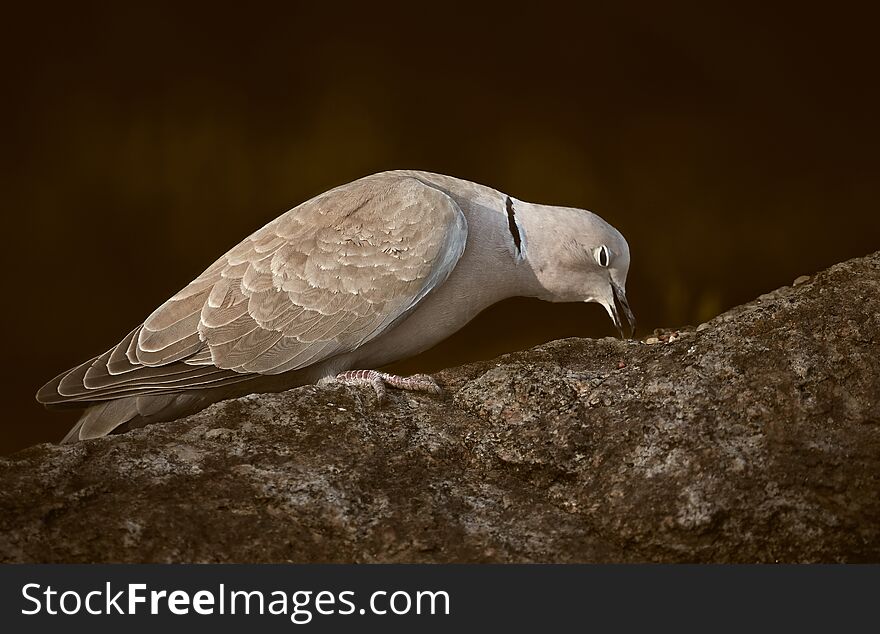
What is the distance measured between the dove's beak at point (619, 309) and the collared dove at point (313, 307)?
1.47 feet

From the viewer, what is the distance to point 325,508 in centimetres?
244

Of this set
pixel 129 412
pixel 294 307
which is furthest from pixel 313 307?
pixel 129 412

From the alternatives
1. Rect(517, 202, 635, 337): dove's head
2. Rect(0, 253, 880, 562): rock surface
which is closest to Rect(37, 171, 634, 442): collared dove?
Rect(517, 202, 635, 337): dove's head

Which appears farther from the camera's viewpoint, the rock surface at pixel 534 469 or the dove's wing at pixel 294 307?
the dove's wing at pixel 294 307

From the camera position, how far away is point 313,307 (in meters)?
3.22

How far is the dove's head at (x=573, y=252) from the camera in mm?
3510

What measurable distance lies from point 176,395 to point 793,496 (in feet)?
6.46

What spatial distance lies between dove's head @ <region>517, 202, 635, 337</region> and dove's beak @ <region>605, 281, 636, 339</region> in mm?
29

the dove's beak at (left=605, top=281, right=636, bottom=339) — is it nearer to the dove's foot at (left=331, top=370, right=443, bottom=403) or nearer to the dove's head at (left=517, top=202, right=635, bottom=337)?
the dove's head at (left=517, top=202, right=635, bottom=337)

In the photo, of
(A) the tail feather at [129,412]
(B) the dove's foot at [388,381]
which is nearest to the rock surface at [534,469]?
(B) the dove's foot at [388,381]

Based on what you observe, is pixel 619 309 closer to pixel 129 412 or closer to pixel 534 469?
pixel 534 469

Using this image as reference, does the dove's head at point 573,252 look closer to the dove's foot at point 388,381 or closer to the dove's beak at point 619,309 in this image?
the dove's beak at point 619,309

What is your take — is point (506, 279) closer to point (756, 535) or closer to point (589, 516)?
point (589, 516)

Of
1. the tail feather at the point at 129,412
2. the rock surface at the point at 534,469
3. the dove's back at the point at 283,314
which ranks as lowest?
the rock surface at the point at 534,469
